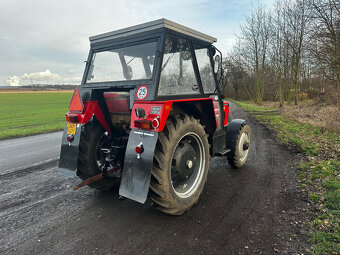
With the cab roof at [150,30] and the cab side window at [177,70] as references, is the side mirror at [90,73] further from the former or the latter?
the cab side window at [177,70]

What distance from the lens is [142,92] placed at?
10.0 ft

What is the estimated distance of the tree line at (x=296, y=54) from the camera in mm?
12844

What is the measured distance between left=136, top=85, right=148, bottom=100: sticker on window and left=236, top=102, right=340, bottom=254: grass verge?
8.52 feet

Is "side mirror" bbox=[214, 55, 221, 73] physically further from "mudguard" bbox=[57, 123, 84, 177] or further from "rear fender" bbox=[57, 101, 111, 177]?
"mudguard" bbox=[57, 123, 84, 177]

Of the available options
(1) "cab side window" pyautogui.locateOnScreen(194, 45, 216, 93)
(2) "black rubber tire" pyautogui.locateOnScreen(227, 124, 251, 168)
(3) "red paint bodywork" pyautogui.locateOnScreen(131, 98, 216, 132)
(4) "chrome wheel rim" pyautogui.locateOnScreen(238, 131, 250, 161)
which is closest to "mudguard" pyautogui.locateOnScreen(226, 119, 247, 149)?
(2) "black rubber tire" pyautogui.locateOnScreen(227, 124, 251, 168)

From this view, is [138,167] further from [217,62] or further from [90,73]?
[217,62]

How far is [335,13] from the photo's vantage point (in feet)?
40.7

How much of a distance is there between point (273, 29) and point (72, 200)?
2442 cm

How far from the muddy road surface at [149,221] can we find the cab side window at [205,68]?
69.6 inches

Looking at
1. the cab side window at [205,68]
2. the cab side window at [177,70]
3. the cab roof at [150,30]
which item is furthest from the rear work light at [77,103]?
the cab side window at [205,68]

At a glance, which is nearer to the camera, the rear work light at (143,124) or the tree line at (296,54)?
the rear work light at (143,124)

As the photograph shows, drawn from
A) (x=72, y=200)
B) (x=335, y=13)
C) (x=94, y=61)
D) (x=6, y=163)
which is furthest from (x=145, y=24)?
(x=335, y=13)

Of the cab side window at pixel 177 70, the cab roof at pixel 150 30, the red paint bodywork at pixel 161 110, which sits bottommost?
the red paint bodywork at pixel 161 110

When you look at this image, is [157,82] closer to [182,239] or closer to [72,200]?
[182,239]
